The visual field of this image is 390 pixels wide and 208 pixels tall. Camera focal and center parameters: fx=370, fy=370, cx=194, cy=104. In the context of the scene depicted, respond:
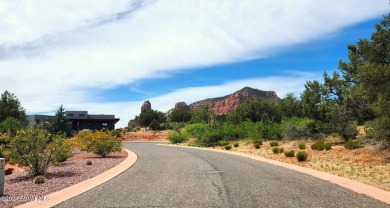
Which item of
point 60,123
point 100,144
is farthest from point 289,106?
point 100,144

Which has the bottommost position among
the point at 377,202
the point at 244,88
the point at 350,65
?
the point at 377,202

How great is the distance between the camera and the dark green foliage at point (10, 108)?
204 ft

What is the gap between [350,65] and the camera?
27.8m

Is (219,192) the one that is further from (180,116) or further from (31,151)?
(180,116)

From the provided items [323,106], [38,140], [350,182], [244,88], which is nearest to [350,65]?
[323,106]

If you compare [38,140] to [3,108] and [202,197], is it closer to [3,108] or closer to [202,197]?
[202,197]

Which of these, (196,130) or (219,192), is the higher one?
(196,130)

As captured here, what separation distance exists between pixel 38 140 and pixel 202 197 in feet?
30.7

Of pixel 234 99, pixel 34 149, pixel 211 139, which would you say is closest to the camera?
pixel 34 149

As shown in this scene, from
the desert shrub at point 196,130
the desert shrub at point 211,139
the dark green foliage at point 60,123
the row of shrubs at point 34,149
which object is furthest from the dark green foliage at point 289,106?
the row of shrubs at point 34,149

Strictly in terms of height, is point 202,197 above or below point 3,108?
below

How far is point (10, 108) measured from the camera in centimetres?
6406

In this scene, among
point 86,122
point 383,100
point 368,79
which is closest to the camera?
point 383,100

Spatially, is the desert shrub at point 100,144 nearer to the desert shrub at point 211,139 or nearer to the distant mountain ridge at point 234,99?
the desert shrub at point 211,139
